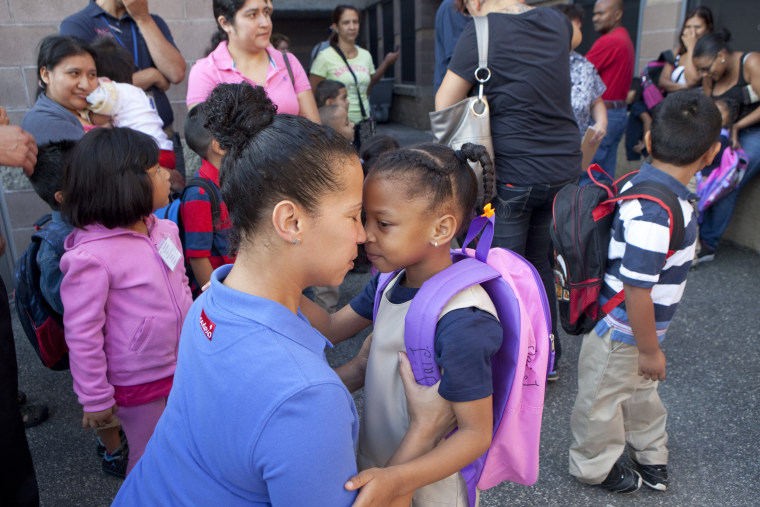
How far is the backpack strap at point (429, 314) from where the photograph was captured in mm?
1265

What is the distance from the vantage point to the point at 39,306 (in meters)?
2.26

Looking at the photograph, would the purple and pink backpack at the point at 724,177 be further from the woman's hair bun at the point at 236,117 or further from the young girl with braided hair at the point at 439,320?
the woman's hair bun at the point at 236,117

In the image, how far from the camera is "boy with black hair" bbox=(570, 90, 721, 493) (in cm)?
201

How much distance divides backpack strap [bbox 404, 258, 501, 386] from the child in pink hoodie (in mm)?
1272

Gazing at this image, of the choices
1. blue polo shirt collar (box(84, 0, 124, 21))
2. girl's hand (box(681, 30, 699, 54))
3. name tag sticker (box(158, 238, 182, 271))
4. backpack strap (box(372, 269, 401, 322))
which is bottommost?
name tag sticker (box(158, 238, 182, 271))

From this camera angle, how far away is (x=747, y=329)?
12.0ft

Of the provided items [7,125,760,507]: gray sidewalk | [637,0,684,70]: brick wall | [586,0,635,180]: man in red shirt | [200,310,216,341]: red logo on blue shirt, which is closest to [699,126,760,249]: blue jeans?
[7,125,760,507]: gray sidewalk

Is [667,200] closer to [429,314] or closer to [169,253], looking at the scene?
[429,314]

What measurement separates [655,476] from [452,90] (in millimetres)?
1924

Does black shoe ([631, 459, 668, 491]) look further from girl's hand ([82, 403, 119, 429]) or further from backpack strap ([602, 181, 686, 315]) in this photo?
girl's hand ([82, 403, 119, 429])

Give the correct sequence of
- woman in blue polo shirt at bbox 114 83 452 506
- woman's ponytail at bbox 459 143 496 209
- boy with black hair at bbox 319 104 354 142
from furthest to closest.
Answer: boy with black hair at bbox 319 104 354 142 → woman's ponytail at bbox 459 143 496 209 → woman in blue polo shirt at bbox 114 83 452 506

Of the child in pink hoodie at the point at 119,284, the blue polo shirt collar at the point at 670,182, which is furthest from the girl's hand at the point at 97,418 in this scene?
the blue polo shirt collar at the point at 670,182

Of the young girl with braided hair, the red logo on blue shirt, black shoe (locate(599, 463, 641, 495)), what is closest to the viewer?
the red logo on blue shirt

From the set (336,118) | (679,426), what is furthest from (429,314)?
(336,118)
